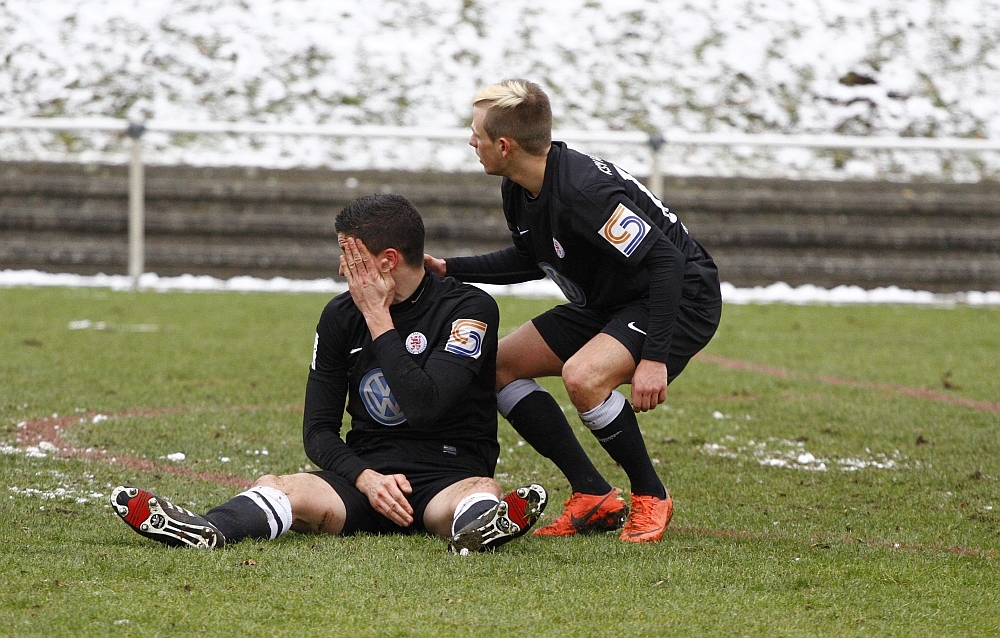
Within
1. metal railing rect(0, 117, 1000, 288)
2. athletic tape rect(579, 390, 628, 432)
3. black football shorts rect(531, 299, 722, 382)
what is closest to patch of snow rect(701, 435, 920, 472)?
black football shorts rect(531, 299, 722, 382)

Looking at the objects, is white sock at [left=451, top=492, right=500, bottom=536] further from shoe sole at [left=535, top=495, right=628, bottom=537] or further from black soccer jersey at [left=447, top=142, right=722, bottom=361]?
black soccer jersey at [left=447, top=142, right=722, bottom=361]

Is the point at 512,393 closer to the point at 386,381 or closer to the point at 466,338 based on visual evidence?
the point at 466,338

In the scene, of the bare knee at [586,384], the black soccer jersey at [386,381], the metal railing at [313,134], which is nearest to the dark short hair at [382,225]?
→ the black soccer jersey at [386,381]

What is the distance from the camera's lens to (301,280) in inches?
464

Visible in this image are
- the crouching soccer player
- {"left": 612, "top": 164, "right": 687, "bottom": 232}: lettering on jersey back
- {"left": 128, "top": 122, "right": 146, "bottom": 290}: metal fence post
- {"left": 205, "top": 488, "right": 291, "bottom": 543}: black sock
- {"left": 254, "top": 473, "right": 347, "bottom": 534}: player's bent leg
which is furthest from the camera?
{"left": 128, "top": 122, "right": 146, "bottom": 290}: metal fence post

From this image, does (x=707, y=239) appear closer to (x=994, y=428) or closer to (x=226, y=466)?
(x=994, y=428)

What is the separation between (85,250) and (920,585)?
10.2 m

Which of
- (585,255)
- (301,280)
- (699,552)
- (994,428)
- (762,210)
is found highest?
(585,255)

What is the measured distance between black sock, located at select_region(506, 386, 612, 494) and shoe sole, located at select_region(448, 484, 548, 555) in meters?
0.63

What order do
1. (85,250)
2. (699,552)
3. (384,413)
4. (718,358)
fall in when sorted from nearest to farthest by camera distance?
(699,552) → (384,413) → (718,358) → (85,250)

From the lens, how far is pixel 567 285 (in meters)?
3.84

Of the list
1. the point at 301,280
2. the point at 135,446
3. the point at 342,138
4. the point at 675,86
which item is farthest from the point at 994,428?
the point at 675,86

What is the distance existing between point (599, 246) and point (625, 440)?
57 centimetres

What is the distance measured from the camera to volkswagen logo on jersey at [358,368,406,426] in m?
3.48
